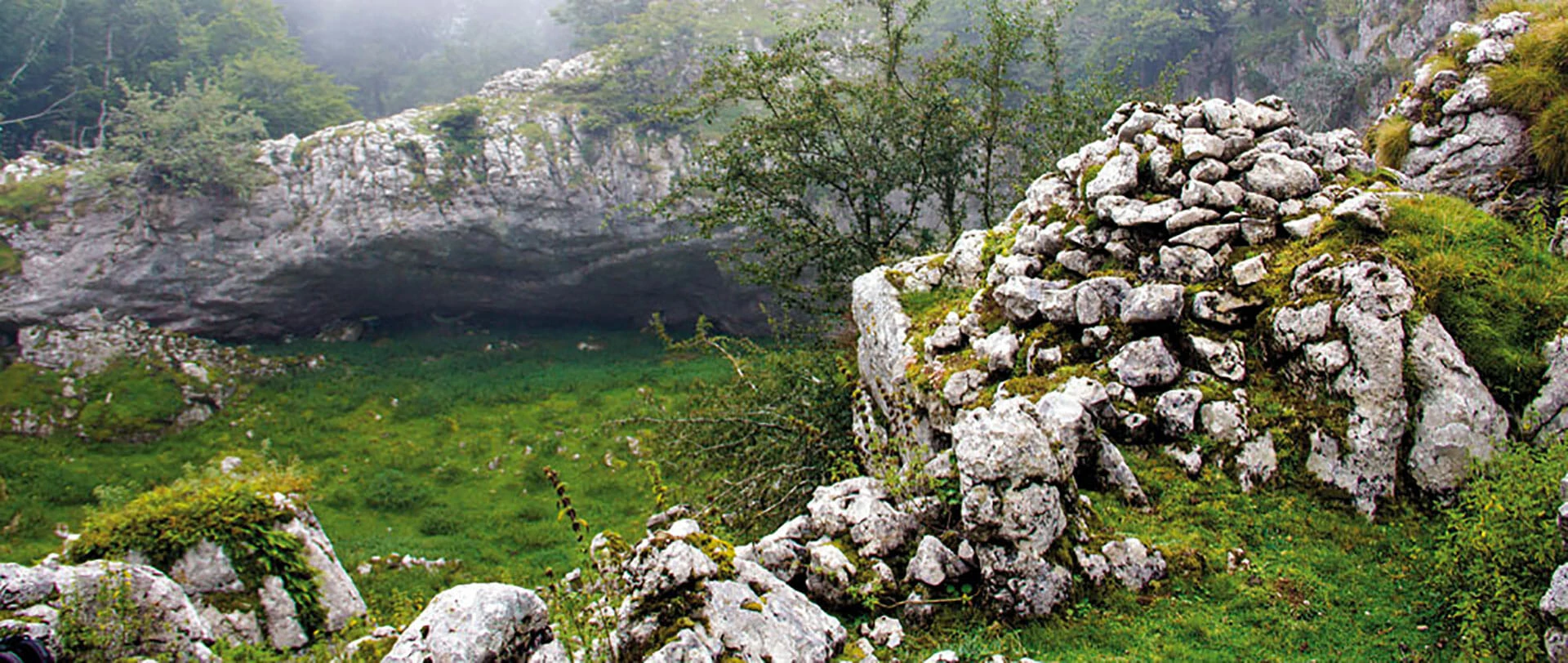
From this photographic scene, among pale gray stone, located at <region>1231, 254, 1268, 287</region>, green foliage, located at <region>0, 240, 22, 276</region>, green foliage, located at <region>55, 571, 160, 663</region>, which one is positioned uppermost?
green foliage, located at <region>0, 240, 22, 276</region>


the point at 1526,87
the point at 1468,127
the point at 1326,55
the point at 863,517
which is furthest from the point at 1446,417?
the point at 1326,55

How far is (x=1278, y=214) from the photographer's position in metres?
6.84

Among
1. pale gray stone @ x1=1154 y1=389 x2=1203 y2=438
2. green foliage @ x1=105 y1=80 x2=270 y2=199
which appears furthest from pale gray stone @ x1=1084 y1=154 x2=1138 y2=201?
green foliage @ x1=105 y1=80 x2=270 y2=199

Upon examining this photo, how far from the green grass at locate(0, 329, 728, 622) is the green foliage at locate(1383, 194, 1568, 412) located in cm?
906

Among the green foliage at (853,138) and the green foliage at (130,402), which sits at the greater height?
the green foliage at (853,138)

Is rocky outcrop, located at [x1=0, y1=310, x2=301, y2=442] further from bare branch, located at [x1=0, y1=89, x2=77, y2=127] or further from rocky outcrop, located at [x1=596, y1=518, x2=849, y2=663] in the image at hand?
rocky outcrop, located at [x1=596, y1=518, x2=849, y2=663]

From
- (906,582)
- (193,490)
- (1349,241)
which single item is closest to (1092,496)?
(906,582)

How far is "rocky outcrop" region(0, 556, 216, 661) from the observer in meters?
5.94

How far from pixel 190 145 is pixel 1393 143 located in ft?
92.1

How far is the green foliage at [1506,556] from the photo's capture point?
12.8 ft

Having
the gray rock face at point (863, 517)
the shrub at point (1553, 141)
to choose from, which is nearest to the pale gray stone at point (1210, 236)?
the shrub at point (1553, 141)

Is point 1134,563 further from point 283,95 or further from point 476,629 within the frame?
point 283,95

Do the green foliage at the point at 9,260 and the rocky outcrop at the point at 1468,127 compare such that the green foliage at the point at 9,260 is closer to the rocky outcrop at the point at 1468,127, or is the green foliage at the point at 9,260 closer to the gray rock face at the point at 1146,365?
the gray rock face at the point at 1146,365

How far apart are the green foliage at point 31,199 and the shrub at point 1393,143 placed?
30.4 m
